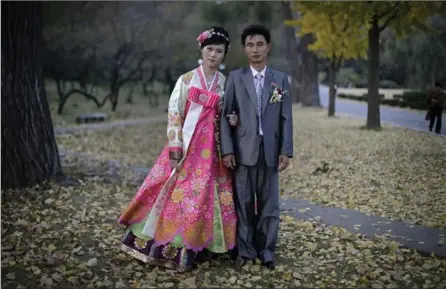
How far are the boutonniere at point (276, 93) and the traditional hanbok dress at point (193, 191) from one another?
1.10 feet

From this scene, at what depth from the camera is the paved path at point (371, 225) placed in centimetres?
334

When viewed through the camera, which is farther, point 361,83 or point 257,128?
point 361,83

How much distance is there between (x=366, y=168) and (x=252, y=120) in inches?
71.7

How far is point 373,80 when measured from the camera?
4.28 metres

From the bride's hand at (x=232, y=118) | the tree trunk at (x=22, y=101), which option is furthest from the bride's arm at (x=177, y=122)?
the tree trunk at (x=22, y=101)

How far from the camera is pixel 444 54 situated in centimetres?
322

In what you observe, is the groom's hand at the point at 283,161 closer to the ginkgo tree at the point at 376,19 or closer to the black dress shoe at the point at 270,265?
the black dress shoe at the point at 270,265

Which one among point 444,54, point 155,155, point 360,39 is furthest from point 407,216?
point 155,155

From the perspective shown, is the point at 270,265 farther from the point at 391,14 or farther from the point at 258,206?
the point at 391,14

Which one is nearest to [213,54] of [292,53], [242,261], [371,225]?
[242,261]

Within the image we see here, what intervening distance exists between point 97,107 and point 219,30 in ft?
23.1

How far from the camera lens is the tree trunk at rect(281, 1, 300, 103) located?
7.37m

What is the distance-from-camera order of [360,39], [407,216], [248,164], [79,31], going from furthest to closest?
[79,31] → [360,39] → [407,216] → [248,164]

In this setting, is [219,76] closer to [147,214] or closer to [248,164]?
[248,164]
